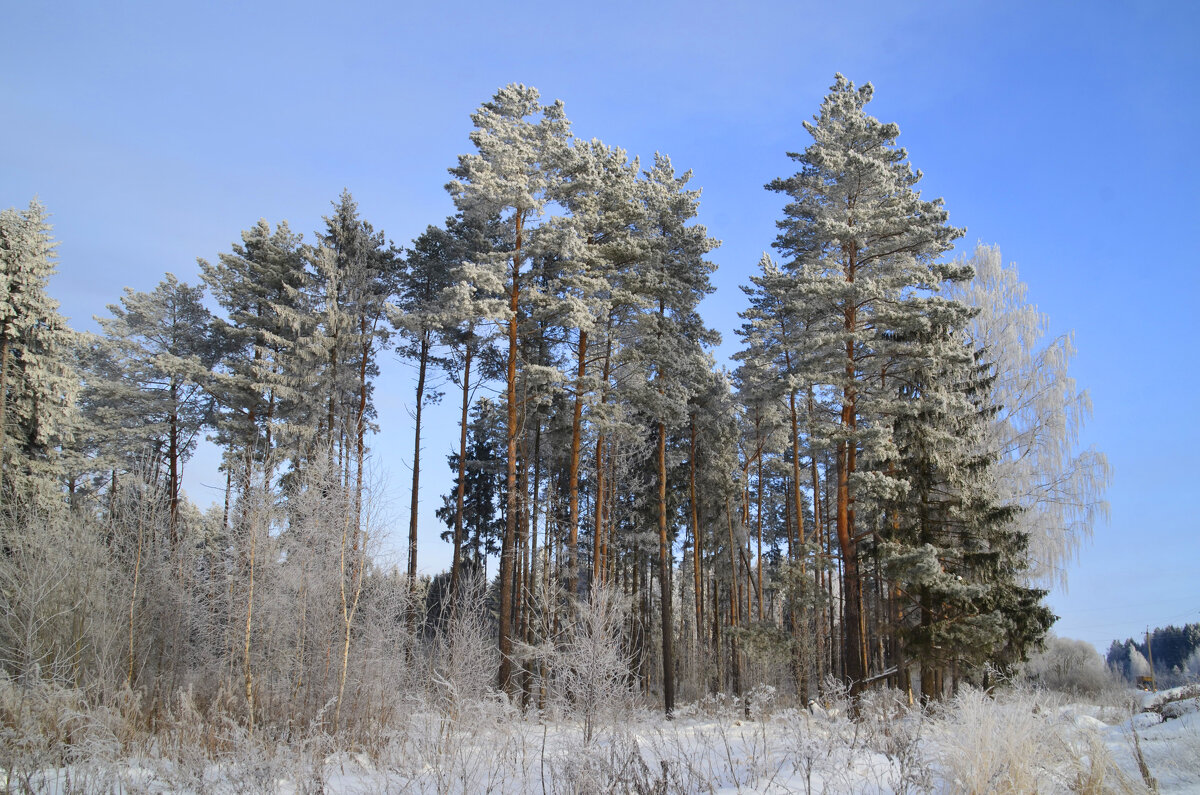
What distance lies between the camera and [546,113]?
21469 millimetres

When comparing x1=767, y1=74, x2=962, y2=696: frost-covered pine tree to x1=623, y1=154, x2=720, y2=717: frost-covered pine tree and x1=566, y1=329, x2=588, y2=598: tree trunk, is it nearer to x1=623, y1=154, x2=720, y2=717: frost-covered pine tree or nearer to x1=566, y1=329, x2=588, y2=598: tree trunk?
x1=623, y1=154, x2=720, y2=717: frost-covered pine tree

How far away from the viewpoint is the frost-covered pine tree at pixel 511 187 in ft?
61.5

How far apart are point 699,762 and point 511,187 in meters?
15.2

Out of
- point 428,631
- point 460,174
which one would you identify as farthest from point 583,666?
point 428,631

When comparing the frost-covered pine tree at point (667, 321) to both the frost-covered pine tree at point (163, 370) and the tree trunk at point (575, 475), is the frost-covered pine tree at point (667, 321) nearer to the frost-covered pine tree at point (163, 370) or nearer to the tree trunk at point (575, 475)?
the tree trunk at point (575, 475)

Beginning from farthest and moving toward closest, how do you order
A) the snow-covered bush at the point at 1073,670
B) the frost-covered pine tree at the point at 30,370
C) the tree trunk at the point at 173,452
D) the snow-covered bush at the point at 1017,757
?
the snow-covered bush at the point at 1073,670
the tree trunk at the point at 173,452
the frost-covered pine tree at the point at 30,370
the snow-covered bush at the point at 1017,757

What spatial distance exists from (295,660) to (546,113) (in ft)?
55.0

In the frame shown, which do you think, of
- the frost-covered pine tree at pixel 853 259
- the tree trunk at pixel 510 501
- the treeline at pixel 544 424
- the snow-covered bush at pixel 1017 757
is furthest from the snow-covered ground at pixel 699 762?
the frost-covered pine tree at pixel 853 259

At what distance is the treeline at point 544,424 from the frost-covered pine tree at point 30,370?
0.10 metres

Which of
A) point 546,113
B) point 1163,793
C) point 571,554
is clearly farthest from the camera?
point 546,113

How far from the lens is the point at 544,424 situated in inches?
1044

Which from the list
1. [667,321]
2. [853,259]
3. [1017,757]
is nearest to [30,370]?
[667,321]

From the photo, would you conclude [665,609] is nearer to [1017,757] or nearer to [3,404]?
[1017,757]

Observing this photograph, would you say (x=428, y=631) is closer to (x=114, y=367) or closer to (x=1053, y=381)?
(x=114, y=367)
